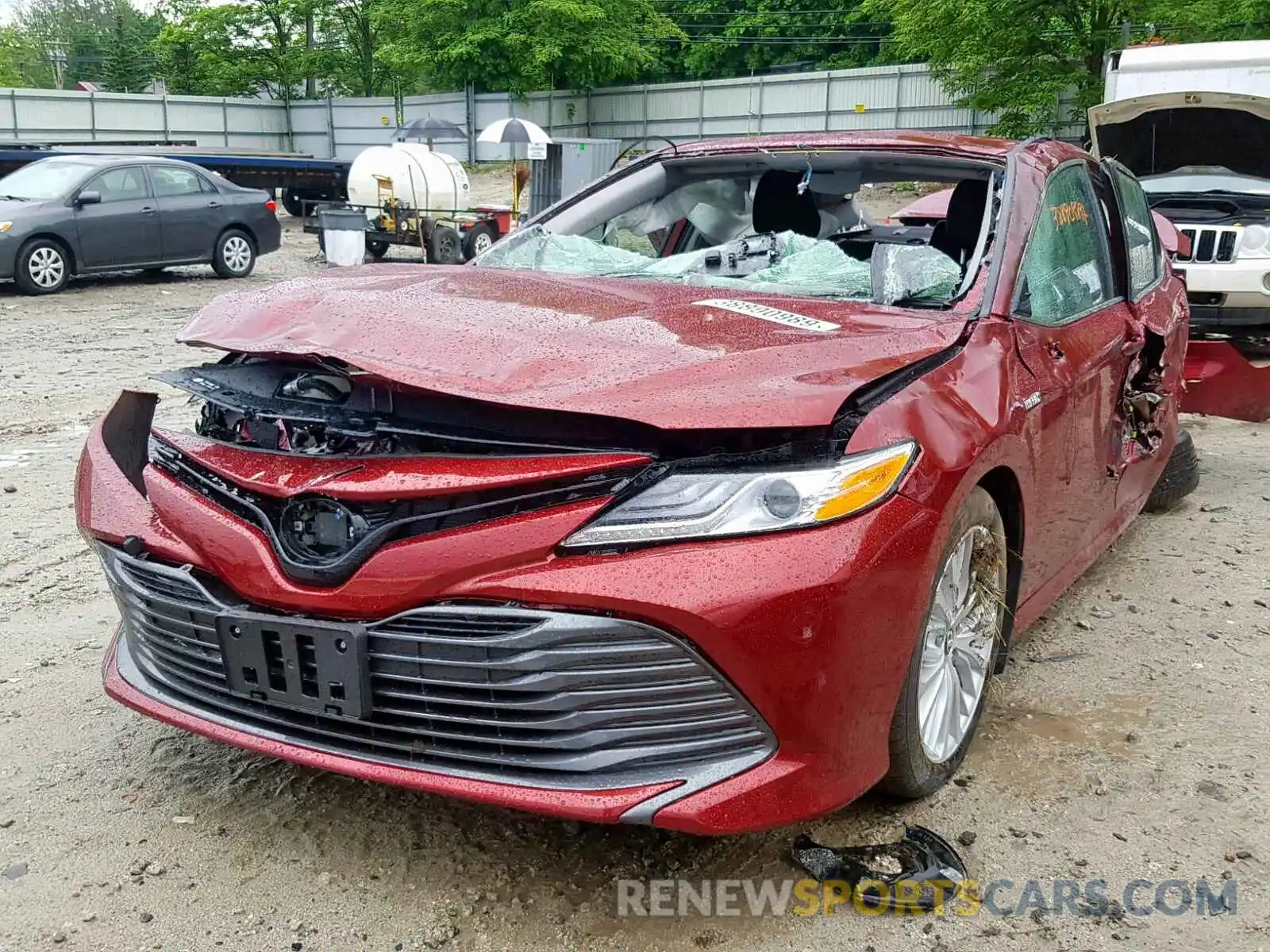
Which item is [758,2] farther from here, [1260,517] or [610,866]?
[610,866]

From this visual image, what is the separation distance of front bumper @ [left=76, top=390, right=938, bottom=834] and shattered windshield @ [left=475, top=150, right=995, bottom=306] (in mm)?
1157

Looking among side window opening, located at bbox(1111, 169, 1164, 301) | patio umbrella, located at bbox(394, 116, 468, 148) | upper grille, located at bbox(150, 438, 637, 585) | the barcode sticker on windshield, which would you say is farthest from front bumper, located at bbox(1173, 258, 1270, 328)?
patio umbrella, located at bbox(394, 116, 468, 148)

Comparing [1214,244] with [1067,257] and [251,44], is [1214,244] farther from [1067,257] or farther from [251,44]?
[251,44]

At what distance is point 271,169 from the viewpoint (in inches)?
880

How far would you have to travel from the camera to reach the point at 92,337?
1038cm

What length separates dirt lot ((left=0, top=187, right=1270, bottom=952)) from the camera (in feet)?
7.88

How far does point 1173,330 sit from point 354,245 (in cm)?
1431

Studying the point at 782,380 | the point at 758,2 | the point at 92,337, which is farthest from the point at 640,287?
the point at 758,2

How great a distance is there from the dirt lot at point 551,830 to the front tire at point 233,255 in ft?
38.4

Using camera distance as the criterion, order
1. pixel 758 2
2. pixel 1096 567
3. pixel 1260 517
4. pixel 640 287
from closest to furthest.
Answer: pixel 640 287
pixel 1096 567
pixel 1260 517
pixel 758 2

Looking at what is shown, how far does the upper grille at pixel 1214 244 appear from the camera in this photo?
8547mm

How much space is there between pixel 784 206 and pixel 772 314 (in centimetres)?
146

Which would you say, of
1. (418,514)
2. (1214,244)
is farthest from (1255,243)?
(418,514)

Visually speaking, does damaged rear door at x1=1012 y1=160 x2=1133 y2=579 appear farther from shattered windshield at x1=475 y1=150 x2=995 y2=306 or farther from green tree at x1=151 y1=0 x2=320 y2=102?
green tree at x1=151 y1=0 x2=320 y2=102
